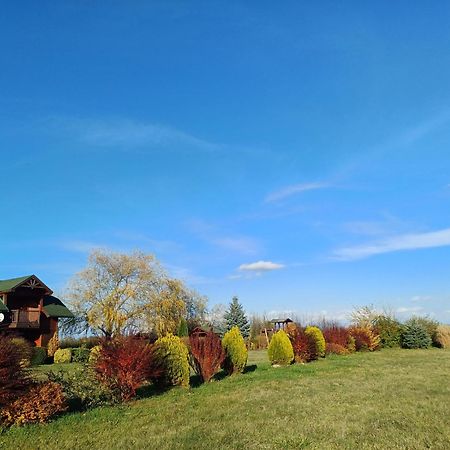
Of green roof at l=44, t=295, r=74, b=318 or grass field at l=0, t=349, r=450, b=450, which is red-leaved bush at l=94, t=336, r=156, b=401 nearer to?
grass field at l=0, t=349, r=450, b=450

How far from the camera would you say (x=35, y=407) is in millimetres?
7758

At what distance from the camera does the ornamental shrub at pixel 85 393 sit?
9.36 m

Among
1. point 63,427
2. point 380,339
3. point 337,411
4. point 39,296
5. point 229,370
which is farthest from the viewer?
point 39,296

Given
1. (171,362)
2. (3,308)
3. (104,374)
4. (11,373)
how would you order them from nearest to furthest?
(11,373)
(104,374)
(171,362)
(3,308)

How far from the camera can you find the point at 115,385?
9852mm

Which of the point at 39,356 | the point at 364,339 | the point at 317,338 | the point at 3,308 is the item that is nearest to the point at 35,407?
the point at 317,338

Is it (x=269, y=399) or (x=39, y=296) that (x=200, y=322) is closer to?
(x=39, y=296)

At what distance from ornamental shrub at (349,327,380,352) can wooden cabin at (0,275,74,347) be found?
22.4 m

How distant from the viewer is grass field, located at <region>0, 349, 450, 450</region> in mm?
6441

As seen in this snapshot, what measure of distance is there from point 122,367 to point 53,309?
26.9 m

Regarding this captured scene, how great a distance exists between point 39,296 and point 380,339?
2680cm

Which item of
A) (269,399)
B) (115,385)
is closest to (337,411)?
(269,399)

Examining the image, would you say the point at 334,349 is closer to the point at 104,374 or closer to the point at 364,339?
the point at 364,339

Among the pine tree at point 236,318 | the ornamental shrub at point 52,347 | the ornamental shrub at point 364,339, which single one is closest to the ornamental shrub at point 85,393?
the ornamental shrub at point 52,347
